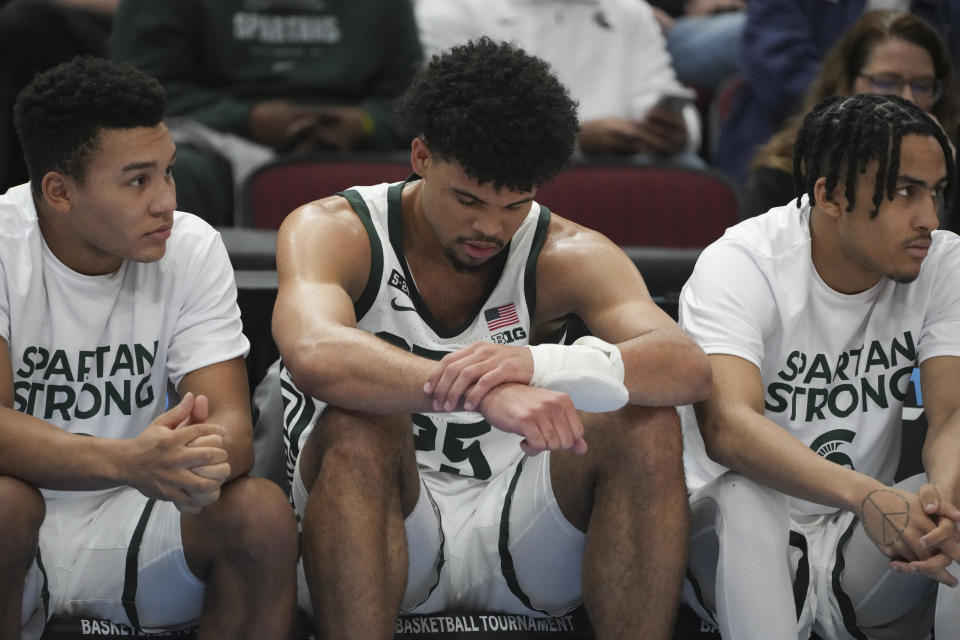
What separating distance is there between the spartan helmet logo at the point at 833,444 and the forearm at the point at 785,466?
0.28m

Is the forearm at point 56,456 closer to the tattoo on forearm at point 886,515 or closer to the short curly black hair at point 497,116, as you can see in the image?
the short curly black hair at point 497,116

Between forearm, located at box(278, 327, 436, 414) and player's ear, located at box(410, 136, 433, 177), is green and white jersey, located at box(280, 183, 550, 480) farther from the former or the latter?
forearm, located at box(278, 327, 436, 414)

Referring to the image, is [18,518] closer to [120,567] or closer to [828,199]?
[120,567]

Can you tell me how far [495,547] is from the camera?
110 inches

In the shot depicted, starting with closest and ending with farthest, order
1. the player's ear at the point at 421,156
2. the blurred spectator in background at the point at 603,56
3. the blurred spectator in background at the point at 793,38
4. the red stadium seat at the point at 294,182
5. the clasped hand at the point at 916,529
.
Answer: the clasped hand at the point at 916,529 < the player's ear at the point at 421,156 < the red stadium seat at the point at 294,182 < the blurred spectator in background at the point at 793,38 < the blurred spectator in background at the point at 603,56

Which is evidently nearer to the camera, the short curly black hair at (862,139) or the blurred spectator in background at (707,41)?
the short curly black hair at (862,139)

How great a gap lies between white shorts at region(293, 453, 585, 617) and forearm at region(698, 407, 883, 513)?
36 centimetres

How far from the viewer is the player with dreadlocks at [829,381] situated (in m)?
2.59

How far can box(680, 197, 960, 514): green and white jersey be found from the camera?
2.89 m

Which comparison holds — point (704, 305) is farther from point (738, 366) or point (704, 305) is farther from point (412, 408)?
point (412, 408)

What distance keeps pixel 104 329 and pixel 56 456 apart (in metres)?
0.38

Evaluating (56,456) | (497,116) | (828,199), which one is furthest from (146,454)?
(828,199)

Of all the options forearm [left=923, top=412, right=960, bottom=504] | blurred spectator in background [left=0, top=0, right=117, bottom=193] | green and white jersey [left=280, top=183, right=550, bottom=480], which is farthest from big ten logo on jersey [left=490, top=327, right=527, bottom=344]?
blurred spectator in background [left=0, top=0, right=117, bottom=193]

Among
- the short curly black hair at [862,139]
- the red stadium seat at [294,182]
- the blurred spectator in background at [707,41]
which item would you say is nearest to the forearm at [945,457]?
the short curly black hair at [862,139]
